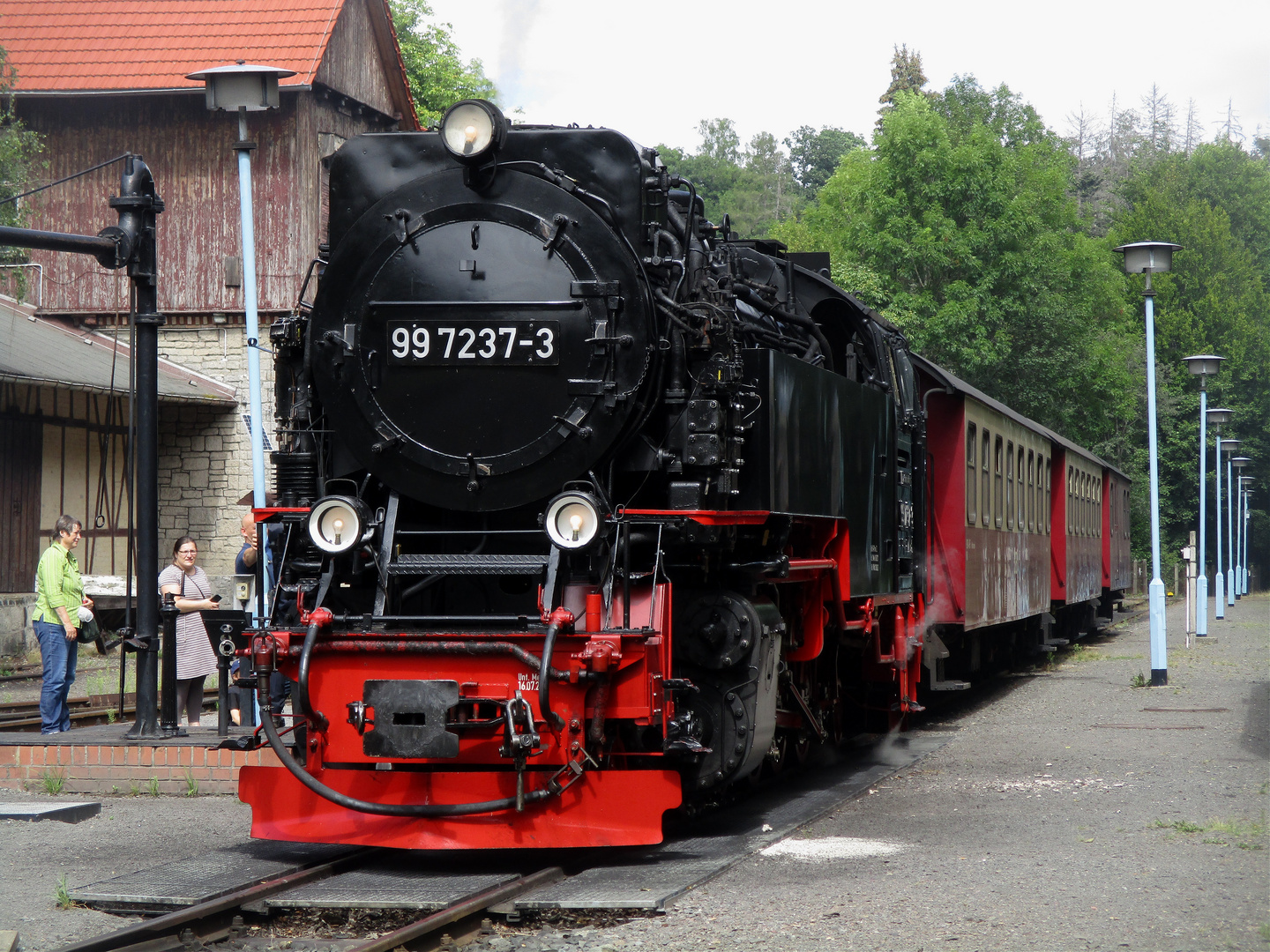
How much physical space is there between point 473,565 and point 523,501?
41 centimetres

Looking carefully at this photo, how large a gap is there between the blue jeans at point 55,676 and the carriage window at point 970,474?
7656 millimetres

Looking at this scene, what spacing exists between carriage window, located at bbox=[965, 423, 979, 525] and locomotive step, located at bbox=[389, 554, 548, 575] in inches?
298

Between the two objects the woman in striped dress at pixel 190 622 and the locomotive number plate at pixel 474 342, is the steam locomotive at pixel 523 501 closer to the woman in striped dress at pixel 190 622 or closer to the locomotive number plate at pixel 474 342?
the locomotive number plate at pixel 474 342

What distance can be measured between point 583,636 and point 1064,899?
2148mm

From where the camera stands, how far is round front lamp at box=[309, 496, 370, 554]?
20.5 ft

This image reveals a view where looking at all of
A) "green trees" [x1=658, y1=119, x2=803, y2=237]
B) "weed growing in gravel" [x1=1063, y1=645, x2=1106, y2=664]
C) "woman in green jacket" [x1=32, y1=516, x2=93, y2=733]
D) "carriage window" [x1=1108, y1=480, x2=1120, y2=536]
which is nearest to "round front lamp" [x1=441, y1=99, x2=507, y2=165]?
"woman in green jacket" [x1=32, y1=516, x2=93, y2=733]

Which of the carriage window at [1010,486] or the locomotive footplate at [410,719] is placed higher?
the carriage window at [1010,486]

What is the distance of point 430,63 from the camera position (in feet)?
121

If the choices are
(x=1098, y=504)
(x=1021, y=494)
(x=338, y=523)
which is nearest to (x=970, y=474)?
(x=1021, y=494)

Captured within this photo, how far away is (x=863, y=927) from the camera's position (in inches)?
199

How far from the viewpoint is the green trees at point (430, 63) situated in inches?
1407

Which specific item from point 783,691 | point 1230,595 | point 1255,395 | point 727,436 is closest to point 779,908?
point 727,436

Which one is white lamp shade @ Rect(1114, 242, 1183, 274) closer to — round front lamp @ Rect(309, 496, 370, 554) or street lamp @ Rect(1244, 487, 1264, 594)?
round front lamp @ Rect(309, 496, 370, 554)

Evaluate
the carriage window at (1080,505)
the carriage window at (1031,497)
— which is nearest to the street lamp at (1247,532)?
the carriage window at (1080,505)
